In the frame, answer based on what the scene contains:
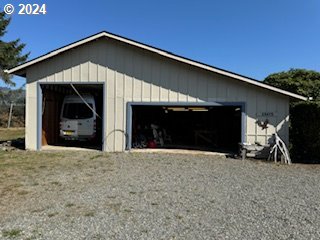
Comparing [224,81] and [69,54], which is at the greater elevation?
[69,54]

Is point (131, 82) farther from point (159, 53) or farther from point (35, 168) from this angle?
point (35, 168)

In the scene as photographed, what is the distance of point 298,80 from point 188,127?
50.8ft

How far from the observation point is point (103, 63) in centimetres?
1360

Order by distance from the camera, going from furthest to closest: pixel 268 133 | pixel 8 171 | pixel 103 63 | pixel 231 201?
pixel 103 63 < pixel 268 133 < pixel 8 171 < pixel 231 201

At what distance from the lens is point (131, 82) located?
44.2 feet

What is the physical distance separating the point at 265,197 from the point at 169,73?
25.3 feet

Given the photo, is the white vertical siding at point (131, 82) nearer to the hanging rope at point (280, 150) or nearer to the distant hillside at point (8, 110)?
the hanging rope at point (280, 150)

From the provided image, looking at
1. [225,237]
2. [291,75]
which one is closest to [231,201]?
[225,237]

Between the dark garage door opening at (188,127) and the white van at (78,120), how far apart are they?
2.00 meters

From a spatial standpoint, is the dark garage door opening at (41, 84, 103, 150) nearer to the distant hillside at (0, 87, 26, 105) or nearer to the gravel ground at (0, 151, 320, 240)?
the gravel ground at (0, 151, 320, 240)

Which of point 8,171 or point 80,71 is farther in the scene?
point 80,71

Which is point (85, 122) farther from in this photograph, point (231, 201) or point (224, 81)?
point (231, 201)

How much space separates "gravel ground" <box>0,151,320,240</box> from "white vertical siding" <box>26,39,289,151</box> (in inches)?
116

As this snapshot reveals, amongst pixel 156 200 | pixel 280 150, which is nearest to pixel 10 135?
pixel 280 150
